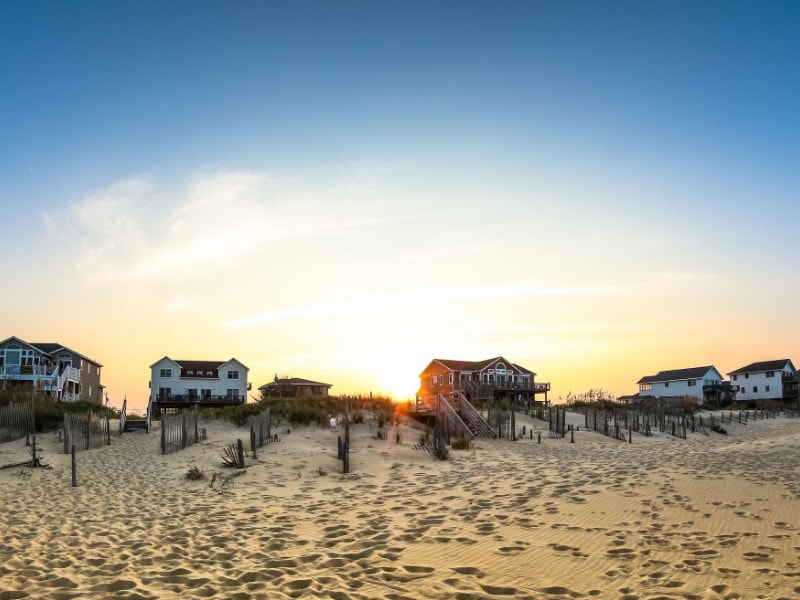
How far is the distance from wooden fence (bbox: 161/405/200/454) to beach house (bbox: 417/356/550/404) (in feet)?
122

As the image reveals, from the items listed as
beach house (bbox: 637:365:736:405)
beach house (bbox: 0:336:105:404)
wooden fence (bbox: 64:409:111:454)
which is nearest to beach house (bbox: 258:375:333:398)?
beach house (bbox: 0:336:105:404)

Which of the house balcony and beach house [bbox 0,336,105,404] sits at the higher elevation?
beach house [bbox 0,336,105,404]

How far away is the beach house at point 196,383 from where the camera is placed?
63.2 m

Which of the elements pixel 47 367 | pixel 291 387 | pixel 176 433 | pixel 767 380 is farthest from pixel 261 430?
pixel 767 380

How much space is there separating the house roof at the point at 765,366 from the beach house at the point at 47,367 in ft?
267

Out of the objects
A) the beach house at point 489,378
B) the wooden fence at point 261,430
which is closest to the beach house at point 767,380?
the beach house at point 489,378

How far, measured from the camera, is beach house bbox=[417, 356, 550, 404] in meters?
61.2

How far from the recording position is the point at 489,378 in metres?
62.4

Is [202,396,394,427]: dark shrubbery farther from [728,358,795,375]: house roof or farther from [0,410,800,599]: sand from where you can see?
[728,358,795,375]: house roof

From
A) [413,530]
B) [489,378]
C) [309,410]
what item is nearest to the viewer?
[413,530]

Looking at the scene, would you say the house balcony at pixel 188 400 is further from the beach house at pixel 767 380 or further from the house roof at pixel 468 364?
the beach house at pixel 767 380

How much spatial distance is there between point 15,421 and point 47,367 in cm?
3417

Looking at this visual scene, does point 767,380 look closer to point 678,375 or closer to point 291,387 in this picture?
point 678,375

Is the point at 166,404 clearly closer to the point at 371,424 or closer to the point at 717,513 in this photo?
the point at 371,424
